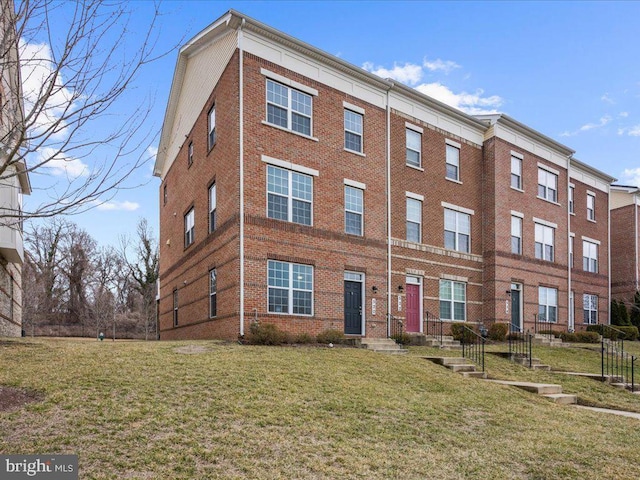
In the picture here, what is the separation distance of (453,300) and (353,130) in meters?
8.89

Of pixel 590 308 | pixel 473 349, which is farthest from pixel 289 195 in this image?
pixel 590 308

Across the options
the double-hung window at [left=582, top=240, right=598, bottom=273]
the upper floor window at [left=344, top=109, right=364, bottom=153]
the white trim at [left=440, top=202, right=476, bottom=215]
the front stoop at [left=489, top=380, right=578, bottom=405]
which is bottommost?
the front stoop at [left=489, top=380, right=578, bottom=405]

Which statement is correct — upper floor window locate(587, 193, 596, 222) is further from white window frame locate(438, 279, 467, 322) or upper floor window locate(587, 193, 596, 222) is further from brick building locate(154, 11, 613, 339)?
white window frame locate(438, 279, 467, 322)

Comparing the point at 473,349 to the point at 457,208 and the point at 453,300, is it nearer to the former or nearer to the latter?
the point at 453,300

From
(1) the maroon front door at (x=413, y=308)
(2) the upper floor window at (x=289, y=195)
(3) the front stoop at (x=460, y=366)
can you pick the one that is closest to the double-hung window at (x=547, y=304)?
(1) the maroon front door at (x=413, y=308)

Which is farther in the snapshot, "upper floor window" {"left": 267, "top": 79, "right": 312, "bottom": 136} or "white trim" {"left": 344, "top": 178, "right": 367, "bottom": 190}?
"white trim" {"left": 344, "top": 178, "right": 367, "bottom": 190}

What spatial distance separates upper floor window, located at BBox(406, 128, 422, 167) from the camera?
2252 cm

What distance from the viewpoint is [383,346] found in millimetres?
17812

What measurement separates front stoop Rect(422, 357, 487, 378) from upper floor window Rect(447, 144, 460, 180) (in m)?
10.9

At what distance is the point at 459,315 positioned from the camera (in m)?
23.5

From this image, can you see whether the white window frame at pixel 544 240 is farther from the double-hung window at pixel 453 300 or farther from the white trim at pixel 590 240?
the double-hung window at pixel 453 300

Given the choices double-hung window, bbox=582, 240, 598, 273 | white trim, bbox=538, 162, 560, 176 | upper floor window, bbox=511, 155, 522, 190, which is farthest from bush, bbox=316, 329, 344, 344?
double-hung window, bbox=582, 240, 598, 273

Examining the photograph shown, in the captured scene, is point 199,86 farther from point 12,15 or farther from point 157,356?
point 12,15

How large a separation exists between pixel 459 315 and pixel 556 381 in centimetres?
845
